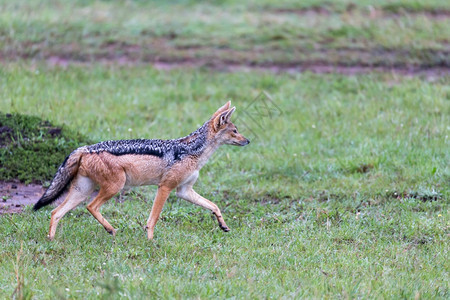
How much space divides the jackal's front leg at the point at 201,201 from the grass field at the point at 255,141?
0.12m

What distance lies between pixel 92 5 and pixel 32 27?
3074 millimetres

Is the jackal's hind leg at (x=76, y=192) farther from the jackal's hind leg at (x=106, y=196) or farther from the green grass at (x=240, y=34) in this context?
the green grass at (x=240, y=34)

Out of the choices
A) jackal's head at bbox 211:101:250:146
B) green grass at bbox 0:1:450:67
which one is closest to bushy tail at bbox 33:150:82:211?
jackal's head at bbox 211:101:250:146

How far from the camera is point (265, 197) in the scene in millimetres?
8516

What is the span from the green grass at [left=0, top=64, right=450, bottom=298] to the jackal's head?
953mm

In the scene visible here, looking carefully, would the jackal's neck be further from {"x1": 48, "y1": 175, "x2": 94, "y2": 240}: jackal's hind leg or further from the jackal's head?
{"x1": 48, "y1": 175, "x2": 94, "y2": 240}: jackal's hind leg

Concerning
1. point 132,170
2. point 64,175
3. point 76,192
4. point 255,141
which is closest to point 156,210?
point 132,170

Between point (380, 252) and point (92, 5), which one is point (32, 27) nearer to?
point (92, 5)

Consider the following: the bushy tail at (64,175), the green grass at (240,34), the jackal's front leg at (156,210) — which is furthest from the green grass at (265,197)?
the green grass at (240,34)

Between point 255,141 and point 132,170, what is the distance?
409cm

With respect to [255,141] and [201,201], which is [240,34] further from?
[201,201]

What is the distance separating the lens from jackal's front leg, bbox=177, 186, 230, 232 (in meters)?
7.20

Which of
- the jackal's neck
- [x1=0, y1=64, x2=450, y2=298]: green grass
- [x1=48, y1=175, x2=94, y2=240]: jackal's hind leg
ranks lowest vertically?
[x1=0, y1=64, x2=450, y2=298]: green grass

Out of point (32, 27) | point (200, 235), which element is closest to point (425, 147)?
point (200, 235)
